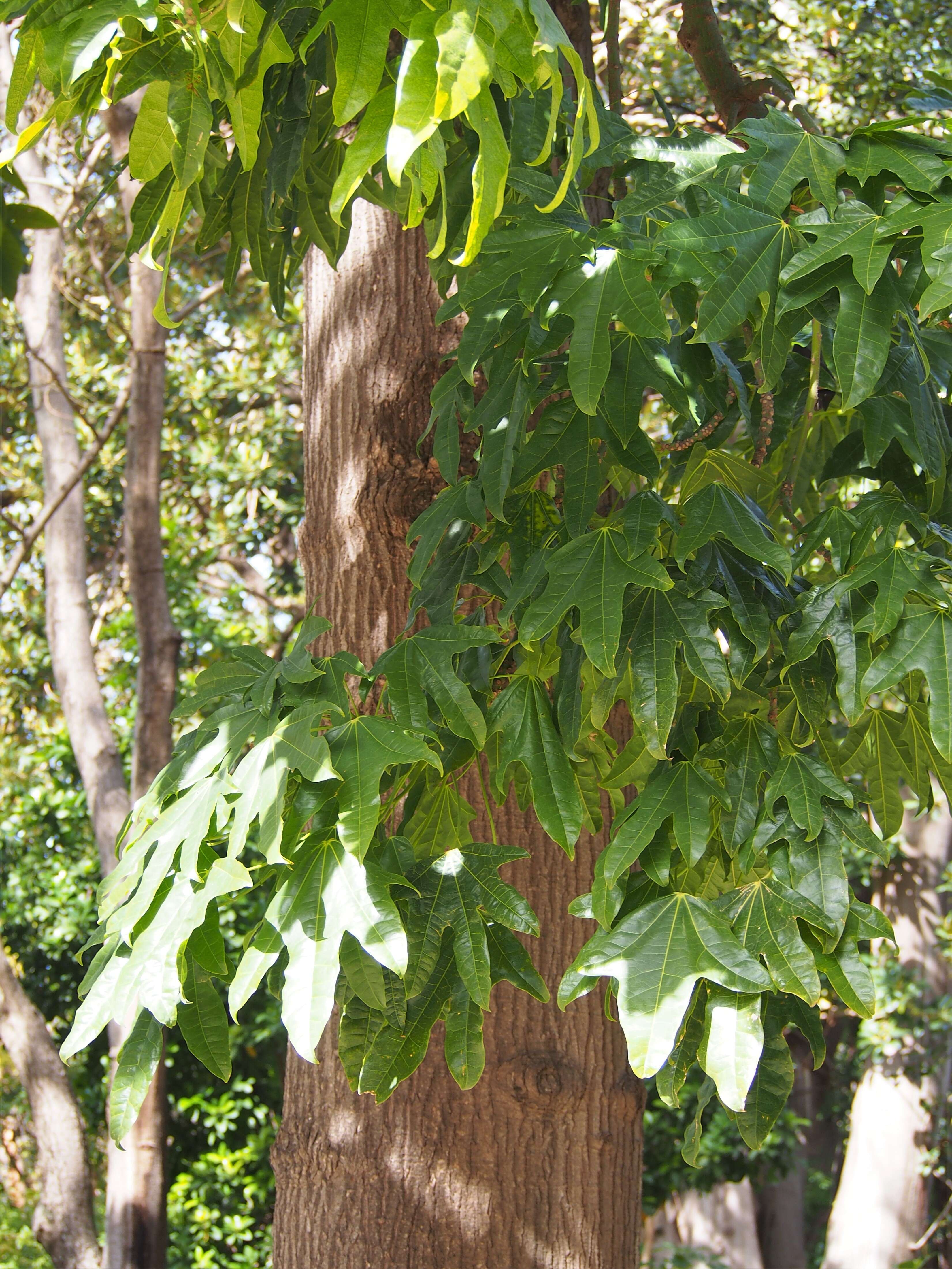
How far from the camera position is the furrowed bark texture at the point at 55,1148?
325 centimetres

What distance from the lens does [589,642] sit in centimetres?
121

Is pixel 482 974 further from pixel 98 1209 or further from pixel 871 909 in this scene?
pixel 98 1209

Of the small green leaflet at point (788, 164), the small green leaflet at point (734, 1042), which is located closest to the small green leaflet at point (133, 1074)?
the small green leaflet at point (734, 1042)

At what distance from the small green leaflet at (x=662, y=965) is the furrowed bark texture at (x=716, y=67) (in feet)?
4.43

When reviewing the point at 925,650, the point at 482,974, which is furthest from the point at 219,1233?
the point at 925,650

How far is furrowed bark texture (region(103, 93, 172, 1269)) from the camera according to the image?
3059 millimetres

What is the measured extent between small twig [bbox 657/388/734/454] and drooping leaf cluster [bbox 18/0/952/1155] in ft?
0.27

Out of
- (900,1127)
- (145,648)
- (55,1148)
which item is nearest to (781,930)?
(145,648)

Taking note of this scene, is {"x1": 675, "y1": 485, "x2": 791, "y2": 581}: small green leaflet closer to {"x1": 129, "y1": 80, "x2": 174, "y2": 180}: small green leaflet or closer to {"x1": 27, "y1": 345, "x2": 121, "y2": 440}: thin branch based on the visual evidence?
{"x1": 129, "y1": 80, "x2": 174, "y2": 180}: small green leaflet

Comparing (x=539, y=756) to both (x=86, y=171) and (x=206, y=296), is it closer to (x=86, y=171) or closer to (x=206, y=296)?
(x=206, y=296)

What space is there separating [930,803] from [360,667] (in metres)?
0.82

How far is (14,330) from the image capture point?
5770 mm

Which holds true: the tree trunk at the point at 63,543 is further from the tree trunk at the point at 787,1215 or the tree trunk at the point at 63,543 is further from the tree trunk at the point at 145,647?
the tree trunk at the point at 787,1215

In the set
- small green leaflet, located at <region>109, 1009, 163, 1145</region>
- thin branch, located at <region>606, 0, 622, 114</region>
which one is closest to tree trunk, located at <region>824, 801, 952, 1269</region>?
thin branch, located at <region>606, 0, 622, 114</region>
